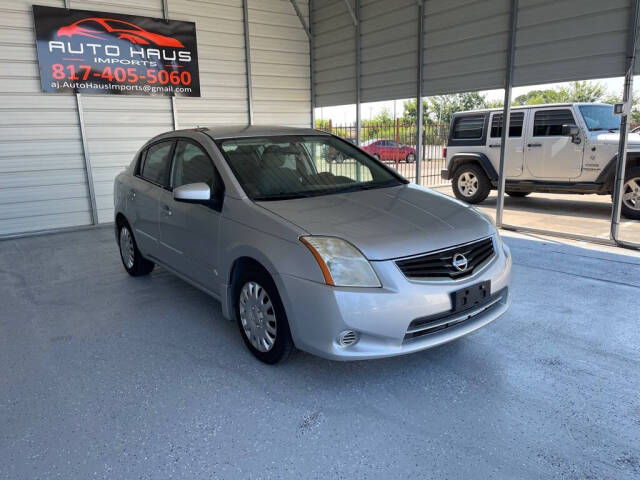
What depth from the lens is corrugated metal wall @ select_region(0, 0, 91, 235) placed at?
7.12 m

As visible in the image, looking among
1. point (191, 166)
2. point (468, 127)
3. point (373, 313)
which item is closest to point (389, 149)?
point (468, 127)

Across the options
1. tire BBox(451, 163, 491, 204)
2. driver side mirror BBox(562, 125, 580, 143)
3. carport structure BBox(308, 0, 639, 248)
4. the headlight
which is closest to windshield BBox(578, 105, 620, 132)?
driver side mirror BBox(562, 125, 580, 143)

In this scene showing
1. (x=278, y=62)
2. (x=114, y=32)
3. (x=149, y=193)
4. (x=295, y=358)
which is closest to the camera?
(x=295, y=358)

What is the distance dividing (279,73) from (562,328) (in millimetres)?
7948

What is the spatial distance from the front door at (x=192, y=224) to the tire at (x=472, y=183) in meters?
6.86

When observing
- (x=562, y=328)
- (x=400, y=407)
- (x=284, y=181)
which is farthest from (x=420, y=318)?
(x=562, y=328)

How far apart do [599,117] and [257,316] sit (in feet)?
24.6

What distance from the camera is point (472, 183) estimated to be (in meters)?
9.52

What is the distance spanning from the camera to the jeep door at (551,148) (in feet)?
26.4

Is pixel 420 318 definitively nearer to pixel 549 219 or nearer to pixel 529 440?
pixel 529 440

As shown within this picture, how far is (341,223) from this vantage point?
277 cm

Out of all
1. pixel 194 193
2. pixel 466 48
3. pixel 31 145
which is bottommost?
pixel 194 193

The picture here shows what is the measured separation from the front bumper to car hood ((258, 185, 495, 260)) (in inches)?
6.4

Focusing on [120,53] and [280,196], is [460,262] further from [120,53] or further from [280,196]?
[120,53]
